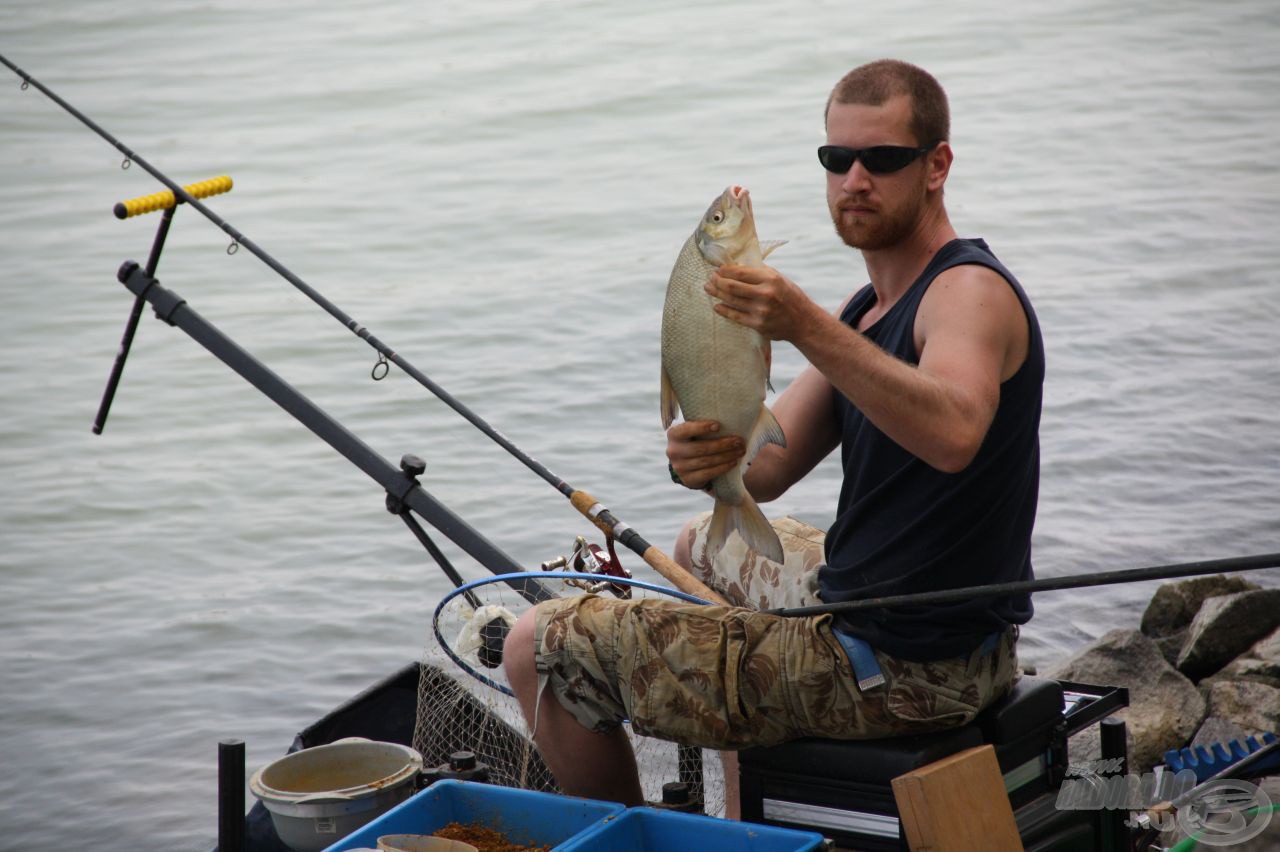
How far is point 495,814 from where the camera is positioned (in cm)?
268

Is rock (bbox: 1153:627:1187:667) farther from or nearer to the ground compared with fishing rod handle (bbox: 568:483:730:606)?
nearer to the ground

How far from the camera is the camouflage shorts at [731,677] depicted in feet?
7.95

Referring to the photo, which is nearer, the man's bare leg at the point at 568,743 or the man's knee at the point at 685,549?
the man's bare leg at the point at 568,743

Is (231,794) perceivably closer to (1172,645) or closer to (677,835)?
(677,835)

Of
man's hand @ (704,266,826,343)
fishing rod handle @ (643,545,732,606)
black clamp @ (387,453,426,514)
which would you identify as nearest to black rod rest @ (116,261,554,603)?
black clamp @ (387,453,426,514)

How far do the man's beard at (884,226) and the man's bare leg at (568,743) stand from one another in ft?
2.73

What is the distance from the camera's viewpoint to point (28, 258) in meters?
9.95

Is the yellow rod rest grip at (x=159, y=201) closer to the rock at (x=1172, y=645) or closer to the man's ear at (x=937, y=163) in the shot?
the man's ear at (x=937, y=163)

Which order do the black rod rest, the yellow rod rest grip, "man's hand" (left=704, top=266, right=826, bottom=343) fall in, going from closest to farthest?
1. "man's hand" (left=704, top=266, right=826, bottom=343)
2. the black rod rest
3. the yellow rod rest grip

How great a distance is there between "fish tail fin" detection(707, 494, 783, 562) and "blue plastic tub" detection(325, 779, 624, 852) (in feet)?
1.57

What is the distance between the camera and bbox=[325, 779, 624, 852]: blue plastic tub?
102 inches

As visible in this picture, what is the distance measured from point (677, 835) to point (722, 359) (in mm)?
774

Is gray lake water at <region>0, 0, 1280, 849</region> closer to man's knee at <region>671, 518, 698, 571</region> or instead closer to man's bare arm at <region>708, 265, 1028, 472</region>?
man's knee at <region>671, 518, 698, 571</region>

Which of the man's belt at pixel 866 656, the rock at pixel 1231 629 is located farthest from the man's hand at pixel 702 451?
the rock at pixel 1231 629
